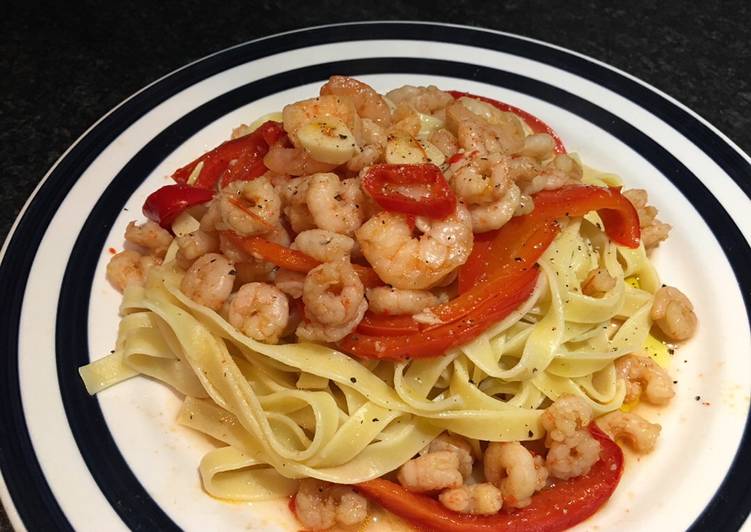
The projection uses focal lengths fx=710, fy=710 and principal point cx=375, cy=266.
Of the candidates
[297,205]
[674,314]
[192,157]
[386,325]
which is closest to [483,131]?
[297,205]

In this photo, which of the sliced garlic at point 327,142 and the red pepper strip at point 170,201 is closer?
the sliced garlic at point 327,142

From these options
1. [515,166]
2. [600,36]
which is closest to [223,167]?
[515,166]

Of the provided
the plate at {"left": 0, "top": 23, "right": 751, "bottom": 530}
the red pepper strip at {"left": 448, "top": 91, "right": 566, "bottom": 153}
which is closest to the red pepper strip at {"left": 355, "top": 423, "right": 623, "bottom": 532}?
the plate at {"left": 0, "top": 23, "right": 751, "bottom": 530}

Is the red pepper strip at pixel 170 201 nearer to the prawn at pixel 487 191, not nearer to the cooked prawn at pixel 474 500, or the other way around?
the prawn at pixel 487 191

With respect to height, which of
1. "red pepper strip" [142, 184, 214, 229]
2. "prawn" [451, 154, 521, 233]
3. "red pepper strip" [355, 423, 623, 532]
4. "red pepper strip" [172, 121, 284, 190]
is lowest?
"red pepper strip" [355, 423, 623, 532]

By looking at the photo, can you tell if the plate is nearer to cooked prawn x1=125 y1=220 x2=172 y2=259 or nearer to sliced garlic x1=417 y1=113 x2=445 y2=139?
cooked prawn x1=125 y1=220 x2=172 y2=259

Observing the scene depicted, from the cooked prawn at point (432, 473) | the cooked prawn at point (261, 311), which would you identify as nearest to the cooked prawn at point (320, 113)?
the cooked prawn at point (261, 311)
